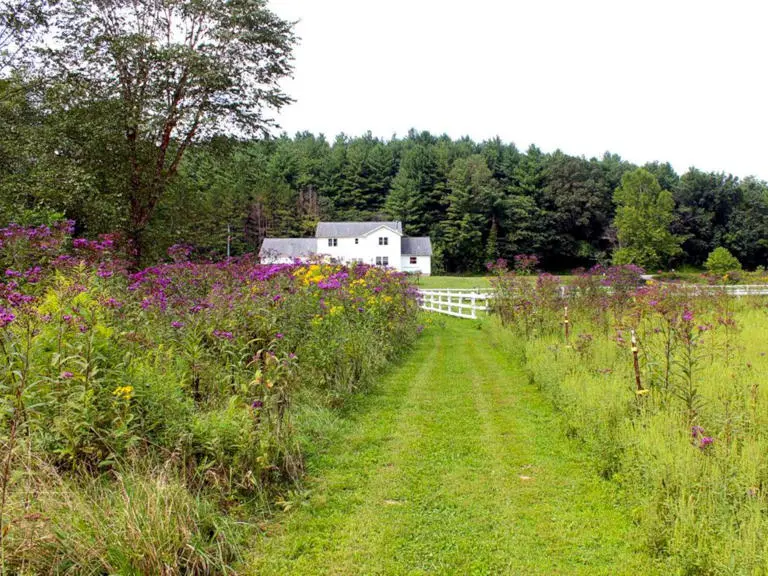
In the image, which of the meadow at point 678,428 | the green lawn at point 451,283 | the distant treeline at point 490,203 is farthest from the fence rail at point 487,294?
the distant treeline at point 490,203

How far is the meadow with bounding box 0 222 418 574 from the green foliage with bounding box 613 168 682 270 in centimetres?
4801

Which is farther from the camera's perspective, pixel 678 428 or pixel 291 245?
pixel 291 245

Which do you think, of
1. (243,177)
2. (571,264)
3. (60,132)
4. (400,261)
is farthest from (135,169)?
(571,264)

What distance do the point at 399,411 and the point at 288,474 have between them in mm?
2262

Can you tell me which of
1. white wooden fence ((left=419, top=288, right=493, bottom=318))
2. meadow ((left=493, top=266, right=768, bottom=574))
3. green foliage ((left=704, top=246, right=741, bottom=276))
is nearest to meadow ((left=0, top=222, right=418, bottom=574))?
meadow ((left=493, top=266, right=768, bottom=574))

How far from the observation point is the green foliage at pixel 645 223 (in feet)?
156

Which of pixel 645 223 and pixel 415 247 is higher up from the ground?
pixel 645 223

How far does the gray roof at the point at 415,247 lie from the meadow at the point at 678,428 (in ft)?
134

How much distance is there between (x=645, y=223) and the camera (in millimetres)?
47781

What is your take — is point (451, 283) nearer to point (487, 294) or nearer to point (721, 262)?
point (721, 262)

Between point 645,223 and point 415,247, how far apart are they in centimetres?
2168

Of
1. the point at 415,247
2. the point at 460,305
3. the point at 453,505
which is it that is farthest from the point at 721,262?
the point at 453,505

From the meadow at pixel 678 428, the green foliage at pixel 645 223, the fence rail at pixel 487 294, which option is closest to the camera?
the meadow at pixel 678 428

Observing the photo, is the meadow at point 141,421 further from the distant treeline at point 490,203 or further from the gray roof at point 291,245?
the distant treeline at point 490,203
